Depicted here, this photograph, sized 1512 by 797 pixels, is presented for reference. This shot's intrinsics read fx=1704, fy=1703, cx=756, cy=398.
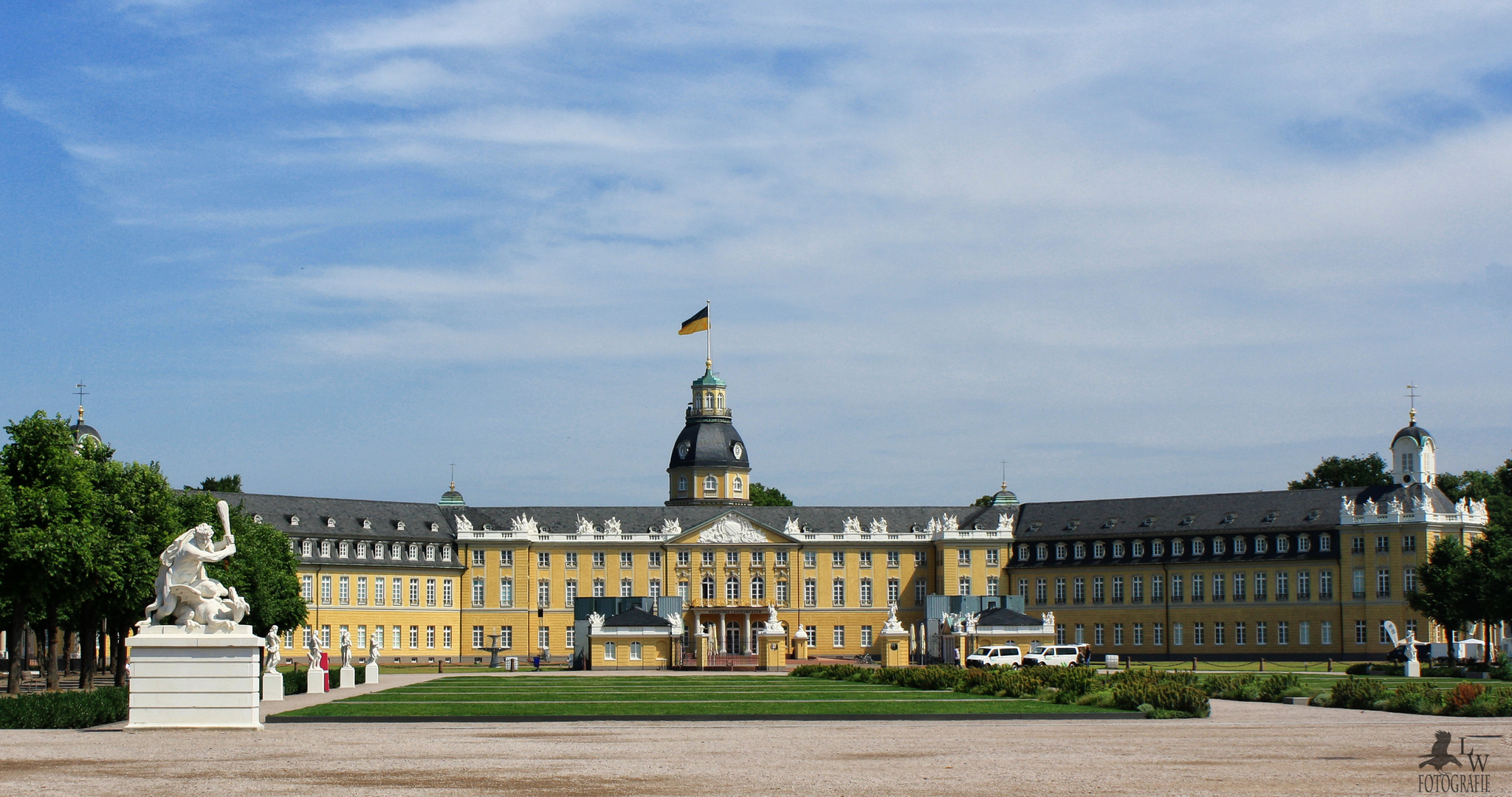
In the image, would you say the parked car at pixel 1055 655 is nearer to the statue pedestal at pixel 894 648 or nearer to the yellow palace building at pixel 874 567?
the statue pedestal at pixel 894 648

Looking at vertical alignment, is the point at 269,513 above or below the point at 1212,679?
above

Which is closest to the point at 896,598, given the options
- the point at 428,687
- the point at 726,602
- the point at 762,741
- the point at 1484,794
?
the point at 726,602

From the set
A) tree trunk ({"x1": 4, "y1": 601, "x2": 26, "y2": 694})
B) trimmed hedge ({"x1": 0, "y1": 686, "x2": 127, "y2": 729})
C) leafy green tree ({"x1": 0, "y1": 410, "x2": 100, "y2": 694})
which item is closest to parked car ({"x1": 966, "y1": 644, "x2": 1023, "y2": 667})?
leafy green tree ({"x1": 0, "y1": 410, "x2": 100, "y2": 694})

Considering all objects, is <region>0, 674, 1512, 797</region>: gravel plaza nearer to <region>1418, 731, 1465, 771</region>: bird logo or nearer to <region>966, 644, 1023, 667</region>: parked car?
<region>1418, 731, 1465, 771</region>: bird logo

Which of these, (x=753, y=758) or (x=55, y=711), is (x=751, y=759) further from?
(x=55, y=711)

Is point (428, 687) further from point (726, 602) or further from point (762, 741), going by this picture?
point (726, 602)

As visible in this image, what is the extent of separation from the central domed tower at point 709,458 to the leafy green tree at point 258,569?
5174cm

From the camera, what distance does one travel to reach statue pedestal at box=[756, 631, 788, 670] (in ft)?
293

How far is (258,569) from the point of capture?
76.2 metres

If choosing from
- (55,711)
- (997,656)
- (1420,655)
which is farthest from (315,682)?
(1420,655)

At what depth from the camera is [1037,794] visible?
21859mm

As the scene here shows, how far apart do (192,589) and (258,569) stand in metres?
43.5

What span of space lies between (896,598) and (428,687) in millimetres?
73437

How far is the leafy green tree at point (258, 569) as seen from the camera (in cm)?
7081
